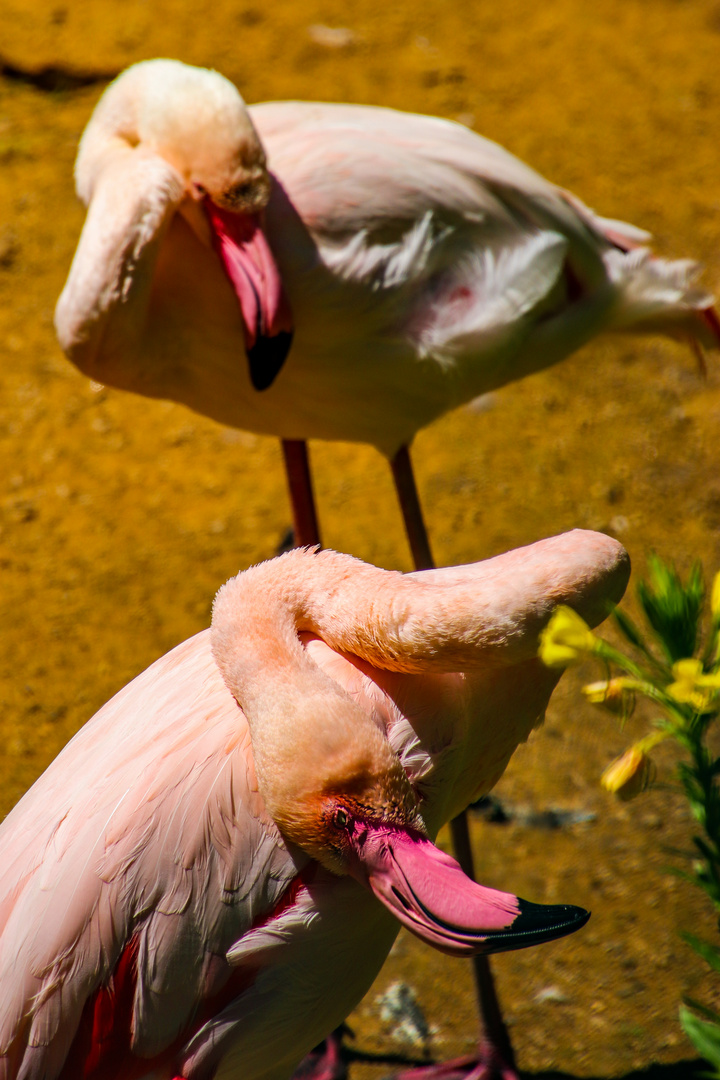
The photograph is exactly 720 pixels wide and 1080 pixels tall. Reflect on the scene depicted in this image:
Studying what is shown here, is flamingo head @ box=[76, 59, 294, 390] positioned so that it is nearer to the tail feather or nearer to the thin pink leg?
the thin pink leg

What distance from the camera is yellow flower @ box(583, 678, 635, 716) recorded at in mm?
937

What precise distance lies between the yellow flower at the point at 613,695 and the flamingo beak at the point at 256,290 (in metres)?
1.19

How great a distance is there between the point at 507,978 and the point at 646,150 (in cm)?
323

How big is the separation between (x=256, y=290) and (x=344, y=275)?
246mm

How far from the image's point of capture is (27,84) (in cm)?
446

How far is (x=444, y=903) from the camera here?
131cm

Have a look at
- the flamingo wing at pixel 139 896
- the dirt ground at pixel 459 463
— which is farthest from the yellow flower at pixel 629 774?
the dirt ground at pixel 459 463

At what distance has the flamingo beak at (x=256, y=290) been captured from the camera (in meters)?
2.02

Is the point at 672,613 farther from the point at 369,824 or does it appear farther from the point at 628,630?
the point at 369,824

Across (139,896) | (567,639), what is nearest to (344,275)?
(139,896)

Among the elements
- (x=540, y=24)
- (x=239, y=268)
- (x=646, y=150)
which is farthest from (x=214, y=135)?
(x=540, y=24)

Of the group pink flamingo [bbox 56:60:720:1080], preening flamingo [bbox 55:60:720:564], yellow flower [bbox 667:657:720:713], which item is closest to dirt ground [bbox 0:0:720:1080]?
pink flamingo [bbox 56:60:720:1080]

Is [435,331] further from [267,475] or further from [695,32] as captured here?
[695,32]

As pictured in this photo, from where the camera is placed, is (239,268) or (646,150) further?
(646,150)
